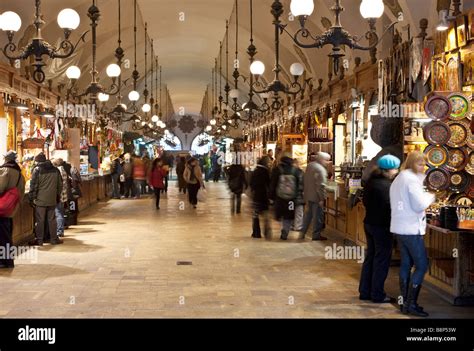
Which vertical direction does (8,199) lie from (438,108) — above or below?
below

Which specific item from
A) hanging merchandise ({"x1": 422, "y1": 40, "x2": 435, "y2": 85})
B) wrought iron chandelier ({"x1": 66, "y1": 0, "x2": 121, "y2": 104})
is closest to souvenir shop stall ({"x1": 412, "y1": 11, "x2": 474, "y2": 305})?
hanging merchandise ({"x1": 422, "y1": 40, "x2": 435, "y2": 85})

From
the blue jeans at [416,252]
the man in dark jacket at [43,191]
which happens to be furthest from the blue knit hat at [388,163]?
the man in dark jacket at [43,191]

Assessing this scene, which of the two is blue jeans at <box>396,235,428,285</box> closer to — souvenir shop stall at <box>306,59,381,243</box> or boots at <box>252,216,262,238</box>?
souvenir shop stall at <box>306,59,381,243</box>

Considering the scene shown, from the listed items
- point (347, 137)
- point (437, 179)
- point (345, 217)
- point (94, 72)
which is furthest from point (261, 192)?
point (437, 179)

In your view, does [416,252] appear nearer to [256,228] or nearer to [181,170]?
[256,228]

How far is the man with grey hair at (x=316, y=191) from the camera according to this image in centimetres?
1198

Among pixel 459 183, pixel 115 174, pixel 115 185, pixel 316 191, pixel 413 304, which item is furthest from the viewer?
pixel 115 185

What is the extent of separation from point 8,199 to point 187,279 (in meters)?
2.62

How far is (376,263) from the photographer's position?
287 inches

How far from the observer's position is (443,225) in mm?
7586

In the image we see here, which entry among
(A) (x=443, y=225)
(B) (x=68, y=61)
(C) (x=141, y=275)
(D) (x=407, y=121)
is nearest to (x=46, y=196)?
(C) (x=141, y=275)

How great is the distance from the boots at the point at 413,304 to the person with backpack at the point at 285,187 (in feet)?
15.7

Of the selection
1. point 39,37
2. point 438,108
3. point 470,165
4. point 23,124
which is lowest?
point 470,165

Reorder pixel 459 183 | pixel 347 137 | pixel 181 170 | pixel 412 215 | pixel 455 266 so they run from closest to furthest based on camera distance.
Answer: pixel 412 215
pixel 455 266
pixel 459 183
pixel 347 137
pixel 181 170
